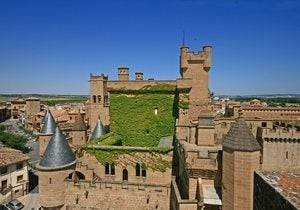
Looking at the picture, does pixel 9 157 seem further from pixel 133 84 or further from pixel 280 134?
pixel 280 134

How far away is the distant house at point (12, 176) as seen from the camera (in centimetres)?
3528

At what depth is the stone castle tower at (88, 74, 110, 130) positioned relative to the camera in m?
41.7

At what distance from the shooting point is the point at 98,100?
42062mm

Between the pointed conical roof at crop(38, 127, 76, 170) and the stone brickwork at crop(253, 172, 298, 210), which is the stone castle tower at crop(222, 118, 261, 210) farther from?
the pointed conical roof at crop(38, 127, 76, 170)

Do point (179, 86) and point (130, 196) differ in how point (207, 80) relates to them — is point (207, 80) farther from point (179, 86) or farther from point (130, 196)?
point (130, 196)

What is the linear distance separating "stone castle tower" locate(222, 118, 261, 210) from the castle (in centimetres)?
4

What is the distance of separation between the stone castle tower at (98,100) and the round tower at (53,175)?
19.6m

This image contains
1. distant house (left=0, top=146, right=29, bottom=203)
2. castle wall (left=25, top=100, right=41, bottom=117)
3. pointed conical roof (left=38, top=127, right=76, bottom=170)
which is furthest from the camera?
castle wall (left=25, top=100, right=41, bottom=117)

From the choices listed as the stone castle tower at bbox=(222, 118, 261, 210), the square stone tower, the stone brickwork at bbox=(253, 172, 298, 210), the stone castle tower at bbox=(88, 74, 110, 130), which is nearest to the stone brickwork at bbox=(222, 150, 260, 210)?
the stone castle tower at bbox=(222, 118, 261, 210)

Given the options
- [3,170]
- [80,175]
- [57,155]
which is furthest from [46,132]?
[57,155]

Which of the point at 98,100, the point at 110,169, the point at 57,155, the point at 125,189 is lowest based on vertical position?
the point at 125,189

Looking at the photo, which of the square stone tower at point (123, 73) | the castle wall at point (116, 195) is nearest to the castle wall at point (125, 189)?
the castle wall at point (116, 195)

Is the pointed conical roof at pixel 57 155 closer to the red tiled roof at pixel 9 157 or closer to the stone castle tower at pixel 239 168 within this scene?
the stone castle tower at pixel 239 168

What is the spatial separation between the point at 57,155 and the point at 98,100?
20.9m
